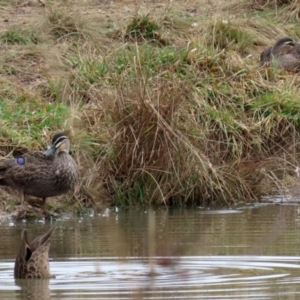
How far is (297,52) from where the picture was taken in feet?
51.2

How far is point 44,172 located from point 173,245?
6.30 meters

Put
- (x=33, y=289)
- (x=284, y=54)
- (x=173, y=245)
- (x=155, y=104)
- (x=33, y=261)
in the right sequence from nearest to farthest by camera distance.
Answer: (x=173, y=245)
(x=33, y=289)
(x=33, y=261)
(x=155, y=104)
(x=284, y=54)

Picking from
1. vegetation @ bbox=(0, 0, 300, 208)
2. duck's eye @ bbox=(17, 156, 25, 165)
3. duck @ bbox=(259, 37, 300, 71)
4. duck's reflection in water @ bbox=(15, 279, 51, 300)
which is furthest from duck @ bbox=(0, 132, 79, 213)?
duck @ bbox=(259, 37, 300, 71)

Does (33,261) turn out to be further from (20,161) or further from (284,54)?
(284,54)

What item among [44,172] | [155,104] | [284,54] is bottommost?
[44,172]

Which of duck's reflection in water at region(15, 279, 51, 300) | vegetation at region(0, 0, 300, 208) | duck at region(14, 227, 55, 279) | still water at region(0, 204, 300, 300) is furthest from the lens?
vegetation at region(0, 0, 300, 208)

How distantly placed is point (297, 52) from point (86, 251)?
24.0 ft

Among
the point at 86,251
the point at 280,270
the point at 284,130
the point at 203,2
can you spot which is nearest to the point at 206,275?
the point at 280,270

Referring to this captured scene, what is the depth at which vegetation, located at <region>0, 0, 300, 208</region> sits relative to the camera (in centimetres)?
1166

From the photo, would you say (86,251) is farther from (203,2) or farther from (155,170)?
(203,2)

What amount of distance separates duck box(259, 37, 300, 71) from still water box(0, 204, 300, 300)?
3570 millimetres

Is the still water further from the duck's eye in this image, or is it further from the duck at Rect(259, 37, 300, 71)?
the duck at Rect(259, 37, 300, 71)

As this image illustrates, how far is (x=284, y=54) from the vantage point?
15.3m

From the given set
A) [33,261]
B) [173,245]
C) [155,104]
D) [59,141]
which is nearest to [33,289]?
[33,261]
